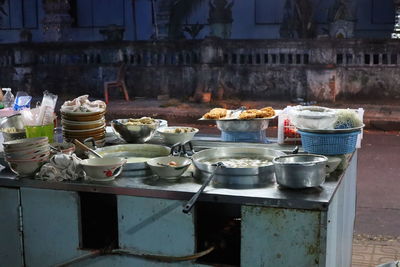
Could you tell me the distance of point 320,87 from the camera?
12070mm

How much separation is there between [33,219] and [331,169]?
174 cm

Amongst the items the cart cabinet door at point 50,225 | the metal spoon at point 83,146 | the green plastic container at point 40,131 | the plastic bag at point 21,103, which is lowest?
the cart cabinet door at point 50,225

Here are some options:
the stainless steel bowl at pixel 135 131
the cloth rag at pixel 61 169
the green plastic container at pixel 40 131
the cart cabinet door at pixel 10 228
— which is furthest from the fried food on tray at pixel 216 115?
the cart cabinet door at pixel 10 228

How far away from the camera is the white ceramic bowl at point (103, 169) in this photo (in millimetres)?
3059

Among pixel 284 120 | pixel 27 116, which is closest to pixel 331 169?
pixel 284 120

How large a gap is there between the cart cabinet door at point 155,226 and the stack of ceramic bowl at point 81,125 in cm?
97

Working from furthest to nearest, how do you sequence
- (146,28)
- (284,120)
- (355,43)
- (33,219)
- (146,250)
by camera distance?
(146,28)
(355,43)
(284,120)
(33,219)
(146,250)

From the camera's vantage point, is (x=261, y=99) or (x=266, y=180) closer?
(x=266, y=180)

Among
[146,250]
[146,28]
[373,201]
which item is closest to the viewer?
[146,250]

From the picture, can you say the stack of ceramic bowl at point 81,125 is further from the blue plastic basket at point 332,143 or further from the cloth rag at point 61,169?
the blue plastic basket at point 332,143

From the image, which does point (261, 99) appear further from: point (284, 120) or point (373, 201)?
point (284, 120)

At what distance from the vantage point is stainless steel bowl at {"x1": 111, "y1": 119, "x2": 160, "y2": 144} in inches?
156

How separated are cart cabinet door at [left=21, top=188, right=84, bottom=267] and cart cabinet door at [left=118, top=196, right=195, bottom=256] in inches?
12.0

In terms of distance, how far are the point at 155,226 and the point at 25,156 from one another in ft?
2.88
